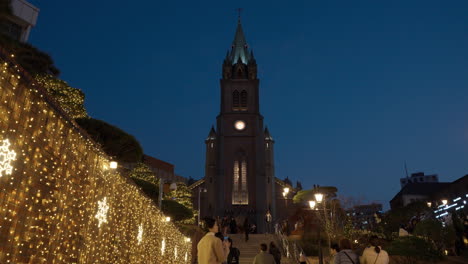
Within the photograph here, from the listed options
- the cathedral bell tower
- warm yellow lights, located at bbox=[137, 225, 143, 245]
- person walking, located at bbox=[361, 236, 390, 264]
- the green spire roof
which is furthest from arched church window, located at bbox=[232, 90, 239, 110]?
person walking, located at bbox=[361, 236, 390, 264]

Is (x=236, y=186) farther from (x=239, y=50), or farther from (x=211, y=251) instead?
(x=211, y=251)

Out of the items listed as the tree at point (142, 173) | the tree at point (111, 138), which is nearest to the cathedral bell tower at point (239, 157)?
the tree at point (142, 173)

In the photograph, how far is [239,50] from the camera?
183 ft

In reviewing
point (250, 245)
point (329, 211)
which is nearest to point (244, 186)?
point (329, 211)

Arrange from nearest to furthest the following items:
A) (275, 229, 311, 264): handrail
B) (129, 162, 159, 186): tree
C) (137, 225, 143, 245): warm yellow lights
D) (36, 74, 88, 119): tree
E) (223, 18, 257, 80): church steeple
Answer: (137, 225, 143, 245): warm yellow lights
(36, 74, 88, 119): tree
(275, 229, 311, 264): handrail
(129, 162, 159, 186): tree
(223, 18, 257, 80): church steeple

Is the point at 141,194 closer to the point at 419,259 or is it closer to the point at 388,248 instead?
the point at 388,248

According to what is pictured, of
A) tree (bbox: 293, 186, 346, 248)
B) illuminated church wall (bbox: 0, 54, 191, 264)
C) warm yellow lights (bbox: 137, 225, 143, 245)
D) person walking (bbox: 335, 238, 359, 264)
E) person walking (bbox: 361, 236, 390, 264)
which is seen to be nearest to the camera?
illuminated church wall (bbox: 0, 54, 191, 264)

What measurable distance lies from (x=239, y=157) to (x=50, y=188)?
42.1 metres

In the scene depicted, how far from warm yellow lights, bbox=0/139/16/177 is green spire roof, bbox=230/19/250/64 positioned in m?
51.6

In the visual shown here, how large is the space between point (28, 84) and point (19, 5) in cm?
2823

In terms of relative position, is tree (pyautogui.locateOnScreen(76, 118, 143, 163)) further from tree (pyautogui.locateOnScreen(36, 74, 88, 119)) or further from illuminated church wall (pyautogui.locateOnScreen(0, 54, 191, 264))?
illuminated church wall (pyautogui.locateOnScreen(0, 54, 191, 264))

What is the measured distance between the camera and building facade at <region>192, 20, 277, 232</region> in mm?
43781

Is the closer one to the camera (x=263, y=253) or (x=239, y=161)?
(x=263, y=253)

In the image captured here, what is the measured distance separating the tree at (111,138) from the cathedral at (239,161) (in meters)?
30.7
